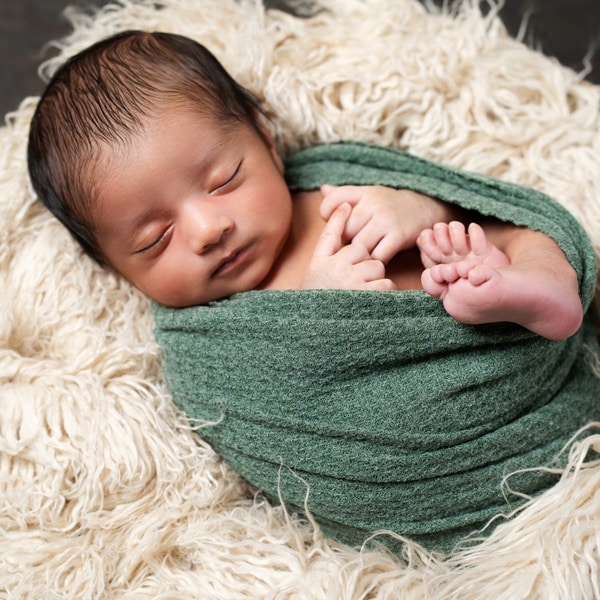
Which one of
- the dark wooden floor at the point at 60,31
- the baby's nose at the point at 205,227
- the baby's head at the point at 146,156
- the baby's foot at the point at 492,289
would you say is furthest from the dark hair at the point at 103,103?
the dark wooden floor at the point at 60,31

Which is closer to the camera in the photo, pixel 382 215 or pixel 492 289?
pixel 492 289

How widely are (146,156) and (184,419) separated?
38cm

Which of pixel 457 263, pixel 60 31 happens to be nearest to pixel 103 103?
pixel 457 263

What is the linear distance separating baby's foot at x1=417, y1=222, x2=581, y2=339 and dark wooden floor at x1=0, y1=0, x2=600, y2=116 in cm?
83

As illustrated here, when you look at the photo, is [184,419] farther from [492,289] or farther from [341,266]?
[492,289]

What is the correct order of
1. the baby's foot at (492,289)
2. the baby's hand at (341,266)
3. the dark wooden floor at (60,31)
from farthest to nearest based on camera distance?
the dark wooden floor at (60,31)
the baby's hand at (341,266)
the baby's foot at (492,289)

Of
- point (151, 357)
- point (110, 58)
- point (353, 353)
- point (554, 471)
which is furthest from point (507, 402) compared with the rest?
point (110, 58)

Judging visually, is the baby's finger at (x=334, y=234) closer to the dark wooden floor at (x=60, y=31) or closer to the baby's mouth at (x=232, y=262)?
the baby's mouth at (x=232, y=262)

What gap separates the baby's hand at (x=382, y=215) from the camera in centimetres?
107

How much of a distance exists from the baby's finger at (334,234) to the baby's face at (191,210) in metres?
0.07

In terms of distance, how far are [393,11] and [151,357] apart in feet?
2.36

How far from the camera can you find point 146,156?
3.40 feet

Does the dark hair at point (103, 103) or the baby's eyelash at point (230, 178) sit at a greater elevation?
the dark hair at point (103, 103)

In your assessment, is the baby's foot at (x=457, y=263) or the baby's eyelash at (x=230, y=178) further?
the baby's eyelash at (x=230, y=178)
